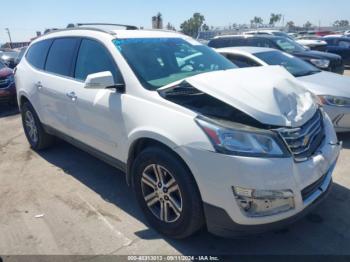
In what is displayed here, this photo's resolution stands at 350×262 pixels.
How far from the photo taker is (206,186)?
2.62 metres

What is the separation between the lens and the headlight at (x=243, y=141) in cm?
255

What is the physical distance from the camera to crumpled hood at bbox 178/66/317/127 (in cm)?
277

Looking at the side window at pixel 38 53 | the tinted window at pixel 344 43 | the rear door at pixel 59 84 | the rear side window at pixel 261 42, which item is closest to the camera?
the rear door at pixel 59 84

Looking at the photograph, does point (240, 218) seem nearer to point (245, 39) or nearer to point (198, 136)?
point (198, 136)

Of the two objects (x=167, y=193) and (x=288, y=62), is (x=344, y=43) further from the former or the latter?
(x=167, y=193)

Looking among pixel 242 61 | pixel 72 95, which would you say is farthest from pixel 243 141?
pixel 242 61

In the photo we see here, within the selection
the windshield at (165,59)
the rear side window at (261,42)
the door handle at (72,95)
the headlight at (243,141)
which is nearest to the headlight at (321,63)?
the rear side window at (261,42)

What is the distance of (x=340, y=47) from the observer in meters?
15.4

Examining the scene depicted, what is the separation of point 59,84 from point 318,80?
4.18m

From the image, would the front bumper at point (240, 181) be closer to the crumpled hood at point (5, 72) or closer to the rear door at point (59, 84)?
the rear door at point (59, 84)

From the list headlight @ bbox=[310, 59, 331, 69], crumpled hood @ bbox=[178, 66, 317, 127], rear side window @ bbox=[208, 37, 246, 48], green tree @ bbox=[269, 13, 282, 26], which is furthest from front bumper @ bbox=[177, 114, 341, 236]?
green tree @ bbox=[269, 13, 282, 26]

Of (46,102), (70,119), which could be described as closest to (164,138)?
(70,119)

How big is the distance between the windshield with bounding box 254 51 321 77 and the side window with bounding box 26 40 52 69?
3.91 m

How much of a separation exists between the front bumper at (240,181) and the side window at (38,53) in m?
3.22
